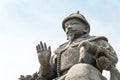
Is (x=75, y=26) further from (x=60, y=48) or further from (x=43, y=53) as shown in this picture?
(x=43, y=53)

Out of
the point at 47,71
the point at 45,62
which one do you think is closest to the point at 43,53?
the point at 45,62

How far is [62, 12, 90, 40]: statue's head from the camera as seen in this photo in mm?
12782

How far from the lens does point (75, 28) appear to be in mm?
12812

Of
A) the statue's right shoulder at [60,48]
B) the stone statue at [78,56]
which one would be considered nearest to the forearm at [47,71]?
the stone statue at [78,56]

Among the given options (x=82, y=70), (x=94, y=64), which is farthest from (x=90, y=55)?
(x=82, y=70)

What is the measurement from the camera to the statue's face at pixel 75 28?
41.9 feet

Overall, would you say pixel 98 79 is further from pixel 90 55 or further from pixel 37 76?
pixel 37 76

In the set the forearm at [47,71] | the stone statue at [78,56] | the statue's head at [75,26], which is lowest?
the forearm at [47,71]

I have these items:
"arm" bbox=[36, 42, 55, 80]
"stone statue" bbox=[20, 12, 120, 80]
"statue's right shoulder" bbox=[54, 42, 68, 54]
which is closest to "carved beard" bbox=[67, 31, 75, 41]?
Result: "stone statue" bbox=[20, 12, 120, 80]

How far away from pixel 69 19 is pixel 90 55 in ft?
4.77

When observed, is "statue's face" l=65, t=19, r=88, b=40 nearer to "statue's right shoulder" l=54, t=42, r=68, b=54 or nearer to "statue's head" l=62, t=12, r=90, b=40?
"statue's head" l=62, t=12, r=90, b=40

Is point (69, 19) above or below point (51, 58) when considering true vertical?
above

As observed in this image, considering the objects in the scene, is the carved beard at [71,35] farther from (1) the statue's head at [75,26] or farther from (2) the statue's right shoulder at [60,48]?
(2) the statue's right shoulder at [60,48]

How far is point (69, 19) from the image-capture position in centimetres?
1304
